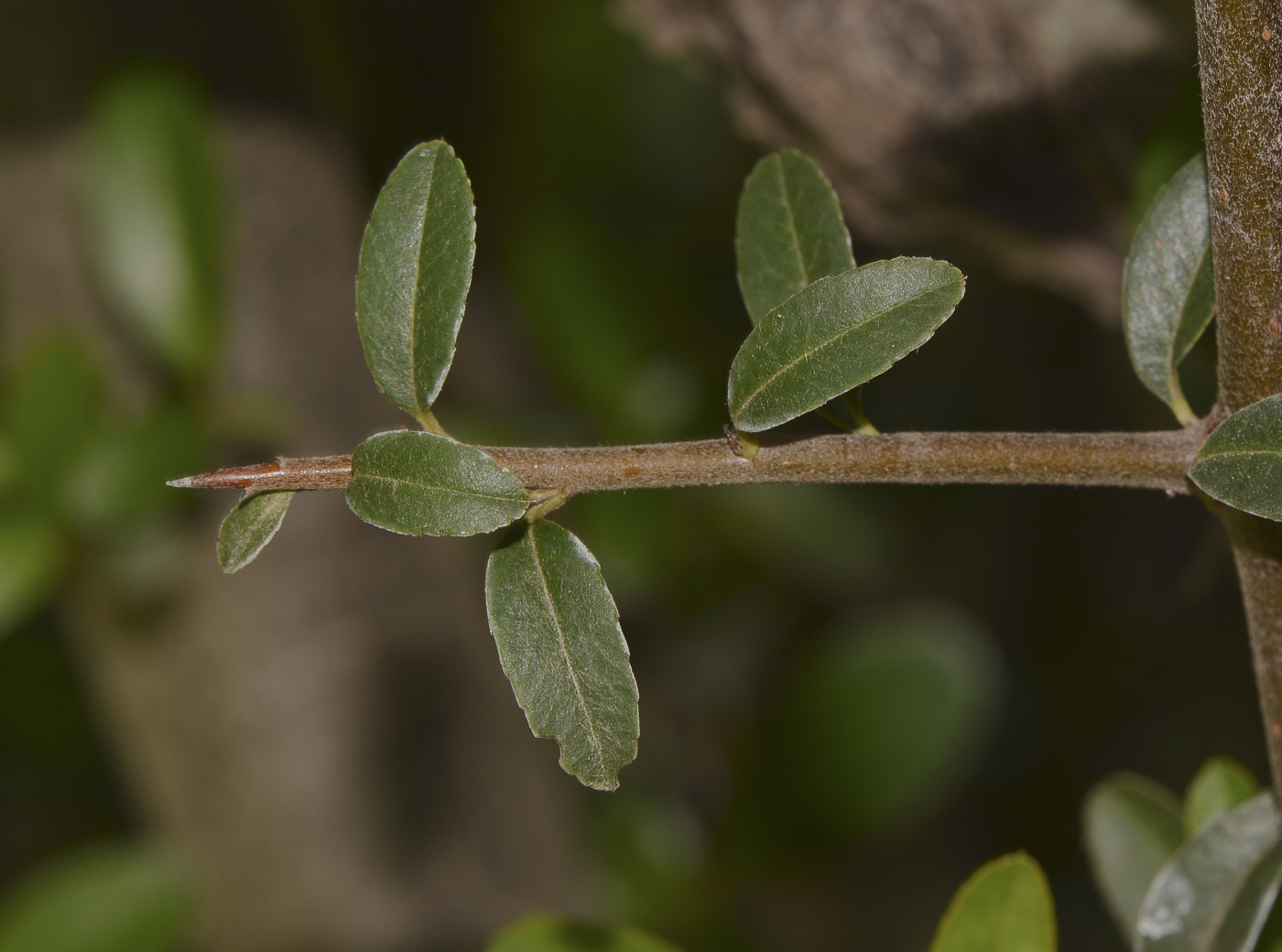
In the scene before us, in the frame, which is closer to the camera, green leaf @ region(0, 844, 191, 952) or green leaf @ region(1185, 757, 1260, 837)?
Result: green leaf @ region(1185, 757, 1260, 837)

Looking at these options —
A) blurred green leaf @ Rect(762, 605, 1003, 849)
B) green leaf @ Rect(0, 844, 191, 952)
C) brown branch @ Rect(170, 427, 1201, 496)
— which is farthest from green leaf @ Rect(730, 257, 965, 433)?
green leaf @ Rect(0, 844, 191, 952)

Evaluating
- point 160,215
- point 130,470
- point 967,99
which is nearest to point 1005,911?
point 967,99

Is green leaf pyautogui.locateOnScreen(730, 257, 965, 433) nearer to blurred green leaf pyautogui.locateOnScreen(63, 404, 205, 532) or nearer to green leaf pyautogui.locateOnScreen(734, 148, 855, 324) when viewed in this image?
green leaf pyautogui.locateOnScreen(734, 148, 855, 324)

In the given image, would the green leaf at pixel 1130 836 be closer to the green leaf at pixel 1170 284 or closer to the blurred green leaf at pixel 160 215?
the green leaf at pixel 1170 284

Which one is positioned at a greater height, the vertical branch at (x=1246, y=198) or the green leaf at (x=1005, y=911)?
the vertical branch at (x=1246, y=198)

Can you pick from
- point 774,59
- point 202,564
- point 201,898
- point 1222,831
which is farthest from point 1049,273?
point 201,898

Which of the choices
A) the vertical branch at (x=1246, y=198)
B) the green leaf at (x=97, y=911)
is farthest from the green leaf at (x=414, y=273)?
the green leaf at (x=97, y=911)
